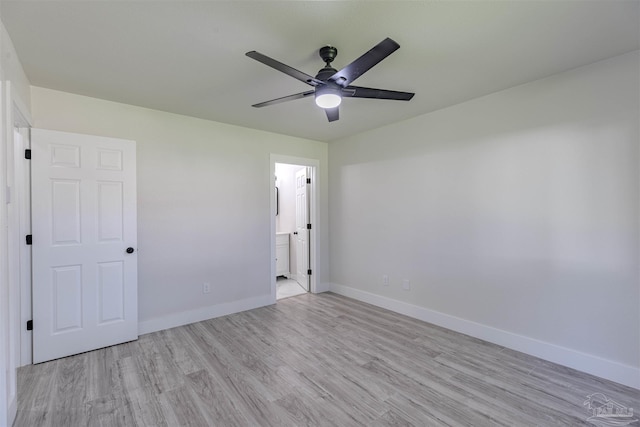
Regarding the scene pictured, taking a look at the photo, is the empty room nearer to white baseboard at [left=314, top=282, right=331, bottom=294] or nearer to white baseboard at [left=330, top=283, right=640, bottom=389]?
white baseboard at [left=330, top=283, right=640, bottom=389]

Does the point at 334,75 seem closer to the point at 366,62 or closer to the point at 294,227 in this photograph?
the point at 366,62

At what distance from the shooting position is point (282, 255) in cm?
548

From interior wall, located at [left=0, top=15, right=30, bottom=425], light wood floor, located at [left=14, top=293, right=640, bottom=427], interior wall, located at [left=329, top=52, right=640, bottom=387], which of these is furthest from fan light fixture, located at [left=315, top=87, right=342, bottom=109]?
light wood floor, located at [left=14, top=293, right=640, bottom=427]

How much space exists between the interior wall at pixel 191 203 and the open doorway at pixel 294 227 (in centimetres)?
31

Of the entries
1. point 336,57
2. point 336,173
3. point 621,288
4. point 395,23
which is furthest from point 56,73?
point 621,288

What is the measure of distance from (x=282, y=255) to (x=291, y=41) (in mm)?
4119

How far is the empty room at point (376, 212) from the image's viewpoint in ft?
5.94

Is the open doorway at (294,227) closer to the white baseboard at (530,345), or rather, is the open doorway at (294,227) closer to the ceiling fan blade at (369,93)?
the white baseboard at (530,345)

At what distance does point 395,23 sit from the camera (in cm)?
174

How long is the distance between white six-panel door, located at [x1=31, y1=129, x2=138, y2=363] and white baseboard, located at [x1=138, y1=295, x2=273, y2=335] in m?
0.21

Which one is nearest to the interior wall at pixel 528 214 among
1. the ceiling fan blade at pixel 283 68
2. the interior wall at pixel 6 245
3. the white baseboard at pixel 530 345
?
the white baseboard at pixel 530 345

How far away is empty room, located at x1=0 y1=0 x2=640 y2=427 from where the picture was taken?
1.81 metres

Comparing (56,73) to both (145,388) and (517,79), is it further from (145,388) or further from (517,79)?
(517,79)

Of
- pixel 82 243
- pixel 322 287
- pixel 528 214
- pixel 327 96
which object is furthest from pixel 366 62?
pixel 322 287
